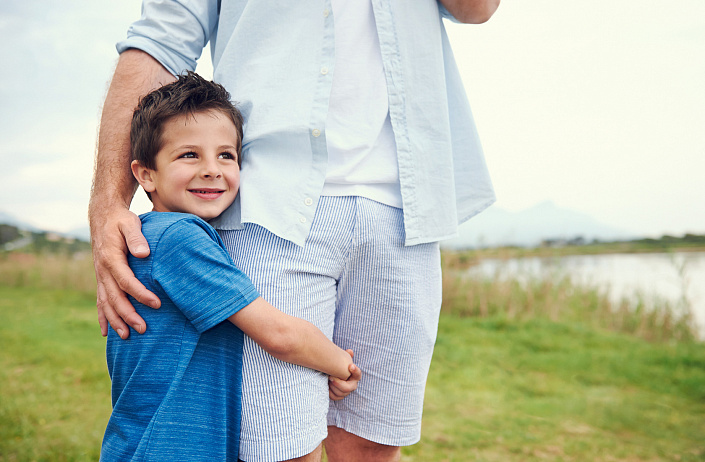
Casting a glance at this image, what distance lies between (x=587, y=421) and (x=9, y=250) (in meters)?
10.3

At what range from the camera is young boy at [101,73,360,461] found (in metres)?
1.01

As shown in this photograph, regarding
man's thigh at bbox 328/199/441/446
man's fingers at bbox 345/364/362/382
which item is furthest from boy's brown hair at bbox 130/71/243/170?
man's fingers at bbox 345/364/362/382

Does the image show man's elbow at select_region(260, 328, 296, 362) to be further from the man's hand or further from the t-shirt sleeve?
the man's hand

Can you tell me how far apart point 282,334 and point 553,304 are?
5.91 m

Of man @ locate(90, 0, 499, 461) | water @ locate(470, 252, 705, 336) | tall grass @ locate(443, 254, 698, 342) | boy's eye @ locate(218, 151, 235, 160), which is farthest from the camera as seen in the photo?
tall grass @ locate(443, 254, 698, 342)

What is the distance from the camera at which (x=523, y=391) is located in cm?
442

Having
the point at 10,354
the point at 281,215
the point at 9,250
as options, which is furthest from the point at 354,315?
the point at 9,250

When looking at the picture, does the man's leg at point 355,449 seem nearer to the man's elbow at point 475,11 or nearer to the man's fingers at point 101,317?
the man's fingers at point 101,317

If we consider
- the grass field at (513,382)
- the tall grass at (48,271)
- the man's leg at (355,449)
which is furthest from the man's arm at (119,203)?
the tall grass at (48,271)

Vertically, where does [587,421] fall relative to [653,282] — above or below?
below

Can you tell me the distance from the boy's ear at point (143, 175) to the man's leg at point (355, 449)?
792 mm

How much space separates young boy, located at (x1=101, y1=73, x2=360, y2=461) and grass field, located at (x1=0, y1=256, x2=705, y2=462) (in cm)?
239

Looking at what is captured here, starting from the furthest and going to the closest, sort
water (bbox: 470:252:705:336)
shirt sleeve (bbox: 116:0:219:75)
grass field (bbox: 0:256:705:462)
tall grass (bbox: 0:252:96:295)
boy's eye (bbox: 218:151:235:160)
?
Result: tall grass (bbox: 0:252:96:295), water (bbox: 470:252:705:336), grass field (bbox: 0:256:705:462), shirt sleeve (bbox: 116:0:219:75), boy's eye (bbox: 218:151:235:160)

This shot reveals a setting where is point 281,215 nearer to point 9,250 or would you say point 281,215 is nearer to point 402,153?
point 402,153
